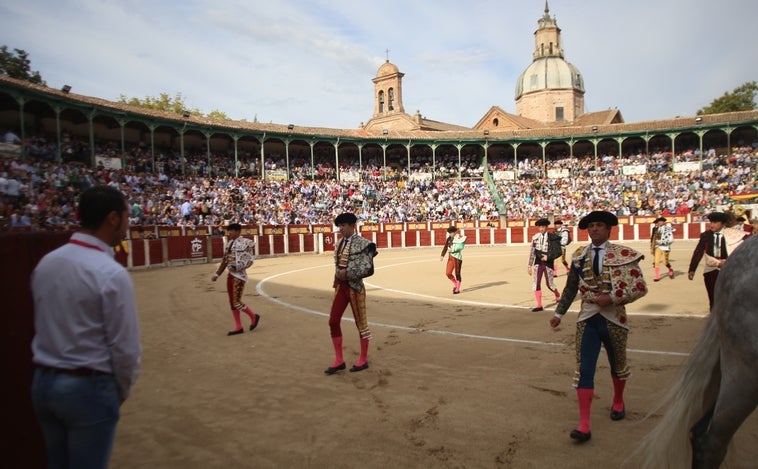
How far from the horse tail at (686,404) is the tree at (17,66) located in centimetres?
5069

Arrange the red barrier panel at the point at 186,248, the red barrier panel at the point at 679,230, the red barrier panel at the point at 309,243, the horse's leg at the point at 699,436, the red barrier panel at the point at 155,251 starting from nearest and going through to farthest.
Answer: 1. the horse's leg at the point at 699,436
2. the red barrier panel at the point at 155,251
3. the red barrier panel at the point at 186,248
4. the red barrier panel at the point at 309,243
5. the red barrier panel at the point at 679,230

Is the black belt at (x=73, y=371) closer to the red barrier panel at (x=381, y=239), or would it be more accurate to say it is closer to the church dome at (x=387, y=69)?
the red barrier panel at (x=381, y=239)

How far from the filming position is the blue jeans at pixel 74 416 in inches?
74.9

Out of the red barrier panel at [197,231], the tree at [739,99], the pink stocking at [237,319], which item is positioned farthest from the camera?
the tree at [739,99]

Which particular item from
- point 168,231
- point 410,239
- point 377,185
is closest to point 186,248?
point 168,231

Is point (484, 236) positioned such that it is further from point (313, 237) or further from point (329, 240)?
point (313, 237)

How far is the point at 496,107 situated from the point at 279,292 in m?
46.1

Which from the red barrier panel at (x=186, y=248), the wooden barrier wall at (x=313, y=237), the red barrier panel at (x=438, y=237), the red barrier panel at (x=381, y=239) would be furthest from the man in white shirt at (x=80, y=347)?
the red barrier panel at (x=438, y=237)

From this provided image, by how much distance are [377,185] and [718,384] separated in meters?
33.4

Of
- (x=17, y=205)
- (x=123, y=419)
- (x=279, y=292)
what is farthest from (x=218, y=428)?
(x=17, y=205)

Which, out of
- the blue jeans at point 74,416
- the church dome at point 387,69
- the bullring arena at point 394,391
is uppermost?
the church dome at point 387,69

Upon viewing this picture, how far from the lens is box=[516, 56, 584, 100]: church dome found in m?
59.9

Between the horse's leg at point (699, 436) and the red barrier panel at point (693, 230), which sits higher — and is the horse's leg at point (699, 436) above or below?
below

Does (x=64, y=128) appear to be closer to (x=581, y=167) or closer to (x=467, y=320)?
(x=467, y=320)
